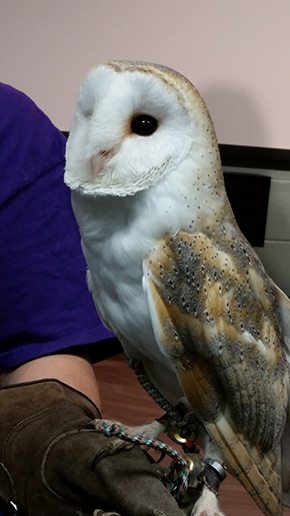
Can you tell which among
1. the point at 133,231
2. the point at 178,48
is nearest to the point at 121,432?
the point at 133,231

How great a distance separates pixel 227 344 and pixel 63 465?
22 cm

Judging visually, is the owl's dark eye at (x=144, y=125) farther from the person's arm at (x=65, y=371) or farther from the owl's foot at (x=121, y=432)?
the person's arm at (x=65, y=371)

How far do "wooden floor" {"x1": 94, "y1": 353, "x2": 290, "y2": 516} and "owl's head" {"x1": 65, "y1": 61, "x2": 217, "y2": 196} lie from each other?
2.61ft

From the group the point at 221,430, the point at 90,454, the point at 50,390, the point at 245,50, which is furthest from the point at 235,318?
the point at 245,50

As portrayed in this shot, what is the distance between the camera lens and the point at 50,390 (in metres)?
0.71

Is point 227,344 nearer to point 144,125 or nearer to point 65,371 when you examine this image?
point 144,125

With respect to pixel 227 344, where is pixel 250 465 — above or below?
below

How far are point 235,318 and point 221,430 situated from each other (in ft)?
0.32

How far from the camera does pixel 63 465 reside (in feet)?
1.90

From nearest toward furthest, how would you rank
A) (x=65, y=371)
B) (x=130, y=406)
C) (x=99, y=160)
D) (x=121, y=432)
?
(x=99, y=160) < (x=121, y=432) < (x=65, y=371) < (x=130, y=406)

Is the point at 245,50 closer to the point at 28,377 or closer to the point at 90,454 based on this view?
the point at 28,377

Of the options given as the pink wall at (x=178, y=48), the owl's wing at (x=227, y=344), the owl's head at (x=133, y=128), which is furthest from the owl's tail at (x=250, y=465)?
the pink wall at (x=178, y=48)

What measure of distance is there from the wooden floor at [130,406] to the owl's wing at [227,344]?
0.56 m

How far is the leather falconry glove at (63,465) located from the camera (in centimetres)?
52
